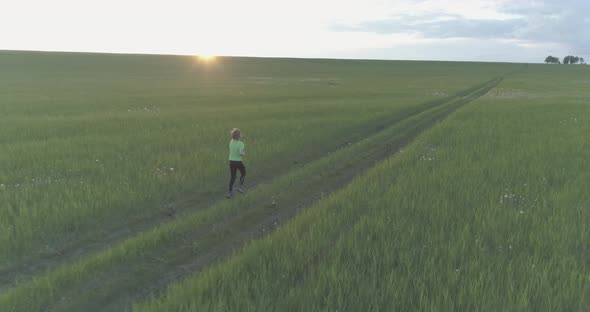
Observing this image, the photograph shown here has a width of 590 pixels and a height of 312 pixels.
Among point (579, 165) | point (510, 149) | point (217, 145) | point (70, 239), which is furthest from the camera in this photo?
point (217, 145)

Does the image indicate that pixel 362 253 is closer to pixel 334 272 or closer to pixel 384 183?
pixel 334 272

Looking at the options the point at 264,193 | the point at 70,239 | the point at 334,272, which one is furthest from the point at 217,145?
the point at 334,272

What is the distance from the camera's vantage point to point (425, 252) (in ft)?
15.1

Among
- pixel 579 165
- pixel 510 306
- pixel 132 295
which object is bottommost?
pixel 132 295

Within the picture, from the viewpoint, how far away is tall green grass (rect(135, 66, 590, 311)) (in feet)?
12.0

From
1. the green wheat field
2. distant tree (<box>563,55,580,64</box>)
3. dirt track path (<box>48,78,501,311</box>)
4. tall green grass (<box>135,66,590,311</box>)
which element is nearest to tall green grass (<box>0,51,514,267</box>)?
the green wheat field

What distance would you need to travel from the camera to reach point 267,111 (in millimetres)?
22219

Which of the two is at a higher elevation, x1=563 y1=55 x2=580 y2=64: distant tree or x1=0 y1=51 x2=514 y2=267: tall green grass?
x1=563 y1=55 x2=580 y2=64: distant tree

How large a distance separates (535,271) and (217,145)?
10.5 m

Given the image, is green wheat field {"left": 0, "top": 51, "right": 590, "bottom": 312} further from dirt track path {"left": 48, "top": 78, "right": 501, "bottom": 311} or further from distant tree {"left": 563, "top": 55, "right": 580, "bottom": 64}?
distant tree {"left": 563, "top": 55, "right": 580, "bottom": 64}

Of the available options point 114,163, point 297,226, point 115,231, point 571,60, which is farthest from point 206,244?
point 571,60

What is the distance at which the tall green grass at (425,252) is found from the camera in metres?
3.67

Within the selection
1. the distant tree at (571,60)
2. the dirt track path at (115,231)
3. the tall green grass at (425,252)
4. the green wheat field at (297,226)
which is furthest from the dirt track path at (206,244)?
the distant tree at (571,60)

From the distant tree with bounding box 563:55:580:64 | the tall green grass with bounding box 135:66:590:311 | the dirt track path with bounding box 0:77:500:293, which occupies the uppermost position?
the distant tree with bounding box 563:55:580:64
